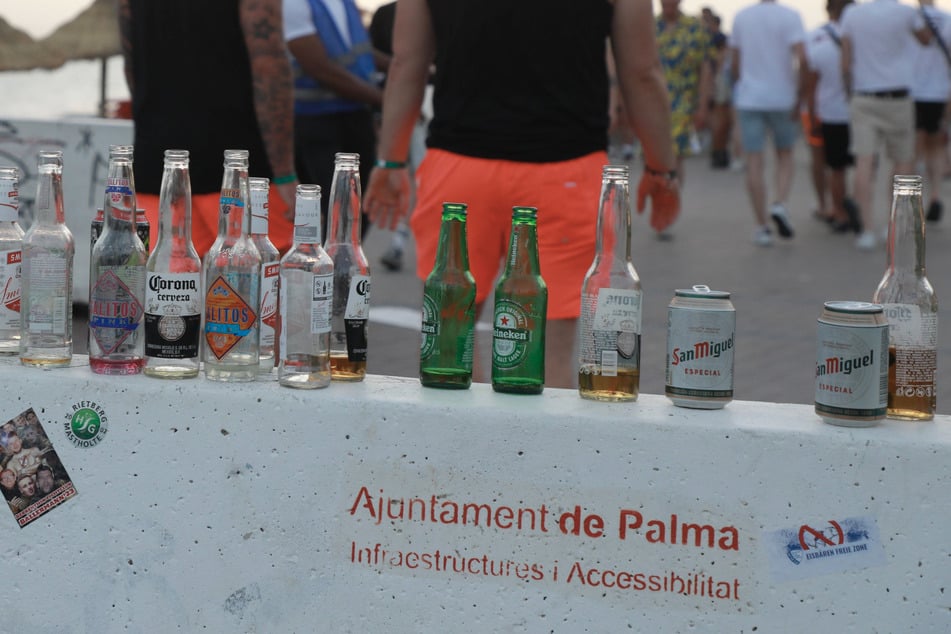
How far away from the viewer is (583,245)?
403 centimetres

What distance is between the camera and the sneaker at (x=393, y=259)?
31.6 feet

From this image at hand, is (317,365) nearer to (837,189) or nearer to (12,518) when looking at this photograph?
(12,518)

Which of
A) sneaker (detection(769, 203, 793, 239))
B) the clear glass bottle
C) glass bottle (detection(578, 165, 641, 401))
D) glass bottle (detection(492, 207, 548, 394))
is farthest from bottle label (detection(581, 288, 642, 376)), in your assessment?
sneaker (detection(769, 203, 793, 239))

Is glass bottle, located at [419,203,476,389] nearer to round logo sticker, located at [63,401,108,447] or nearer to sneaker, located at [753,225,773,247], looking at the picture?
round logo sticker, located at [63,401,108,447]

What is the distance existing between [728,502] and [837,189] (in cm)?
1045

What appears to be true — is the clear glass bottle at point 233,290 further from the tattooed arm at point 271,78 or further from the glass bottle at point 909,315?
→ the tattooed arm at point 271,78

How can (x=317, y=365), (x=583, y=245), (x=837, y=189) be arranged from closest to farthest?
(x=317, y=365)
(x=583, y=245)
(x=837, y=189)

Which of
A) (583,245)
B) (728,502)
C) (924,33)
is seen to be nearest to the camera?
(728,502)

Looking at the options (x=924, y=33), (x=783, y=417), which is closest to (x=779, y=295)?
(x=924, y=33)

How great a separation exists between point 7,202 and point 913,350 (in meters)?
1.92

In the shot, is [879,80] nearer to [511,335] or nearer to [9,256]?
[511,335]

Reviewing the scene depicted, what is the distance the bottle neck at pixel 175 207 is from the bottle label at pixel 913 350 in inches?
58.2

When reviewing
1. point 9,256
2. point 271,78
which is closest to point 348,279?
point 9,256

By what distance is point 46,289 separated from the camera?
3.02 meters
